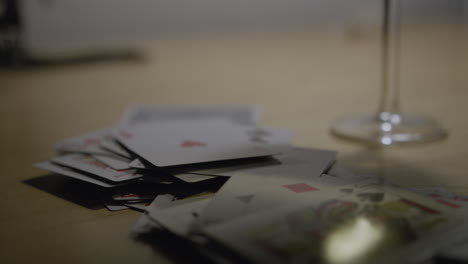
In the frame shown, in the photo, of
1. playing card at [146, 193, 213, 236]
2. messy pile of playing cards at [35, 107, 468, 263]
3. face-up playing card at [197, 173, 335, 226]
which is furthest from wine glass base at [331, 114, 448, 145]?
playing card at [146, 193, 213, 236]

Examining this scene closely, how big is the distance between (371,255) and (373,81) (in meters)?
1.41

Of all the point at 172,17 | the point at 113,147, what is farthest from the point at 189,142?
the point at 172,17

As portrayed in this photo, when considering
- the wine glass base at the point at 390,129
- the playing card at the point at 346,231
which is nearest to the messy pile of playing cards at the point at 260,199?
the playing card at the point at 346,231

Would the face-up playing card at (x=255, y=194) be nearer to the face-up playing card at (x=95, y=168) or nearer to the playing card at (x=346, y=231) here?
the playing card at (x=346, y=231)

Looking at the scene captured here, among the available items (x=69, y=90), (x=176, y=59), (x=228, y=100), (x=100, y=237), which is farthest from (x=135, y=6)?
(x=100, y=237)

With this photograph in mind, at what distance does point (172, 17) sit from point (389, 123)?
3.64 m

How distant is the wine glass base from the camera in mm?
1087

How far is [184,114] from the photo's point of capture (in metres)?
1.47

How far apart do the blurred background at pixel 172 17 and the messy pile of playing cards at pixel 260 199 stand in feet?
8.44

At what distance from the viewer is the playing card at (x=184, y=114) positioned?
140cm

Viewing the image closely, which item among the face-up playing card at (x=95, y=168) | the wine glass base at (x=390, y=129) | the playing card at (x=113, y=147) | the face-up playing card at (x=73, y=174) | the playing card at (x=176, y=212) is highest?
the playing card at (x=113, y=147)

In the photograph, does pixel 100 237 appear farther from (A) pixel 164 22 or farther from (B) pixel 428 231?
(A) pixel 164 22

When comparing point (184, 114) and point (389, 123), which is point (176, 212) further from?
point (184, 114)

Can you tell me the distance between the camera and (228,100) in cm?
166
